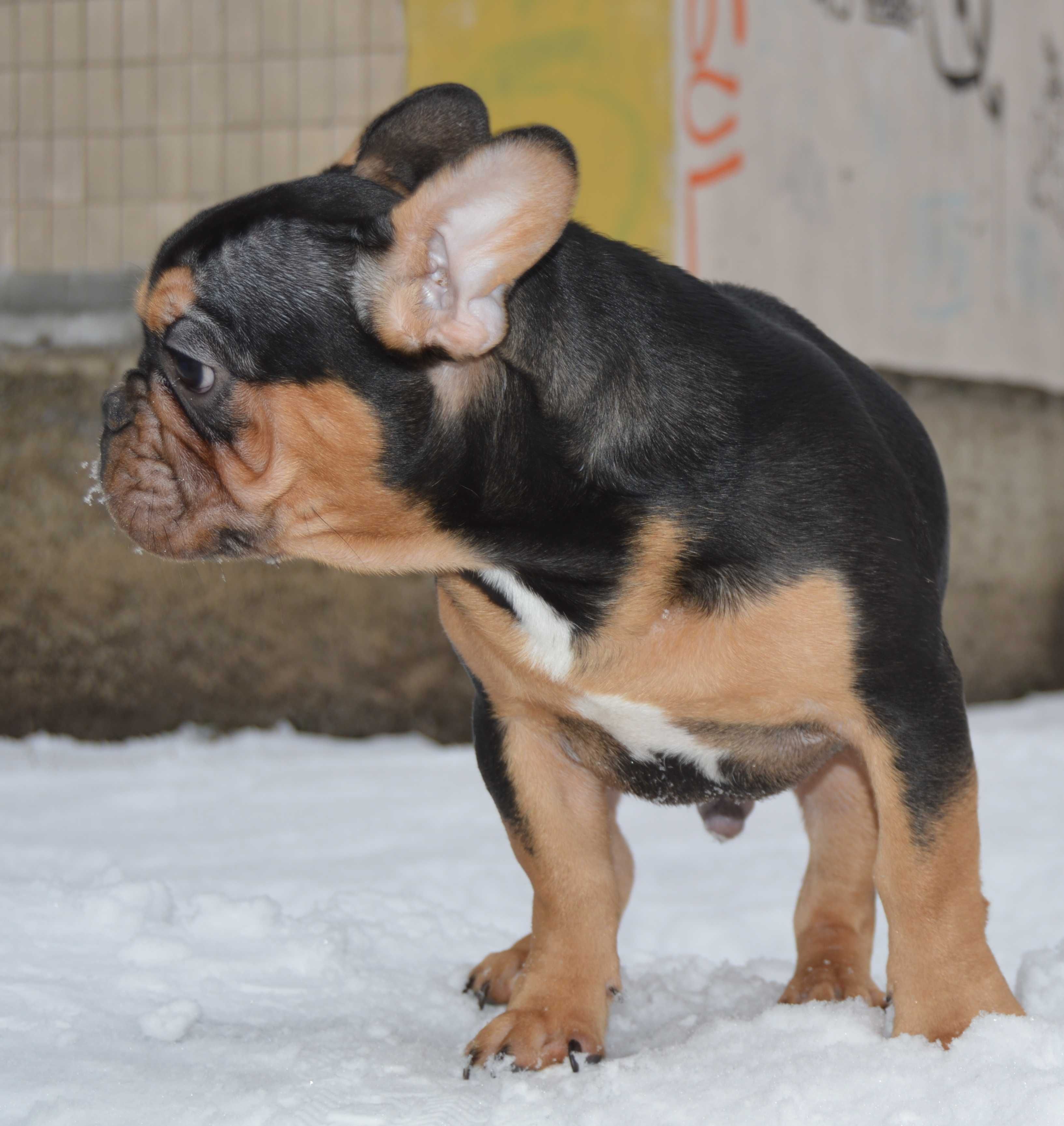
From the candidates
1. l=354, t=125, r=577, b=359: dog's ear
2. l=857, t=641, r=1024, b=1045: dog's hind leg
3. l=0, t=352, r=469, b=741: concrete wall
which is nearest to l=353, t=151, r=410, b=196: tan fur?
l=354, t=125, r=577, b=359: dog's ear

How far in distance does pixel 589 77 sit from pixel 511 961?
14.0 feet

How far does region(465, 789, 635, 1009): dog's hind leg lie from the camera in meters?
3.66

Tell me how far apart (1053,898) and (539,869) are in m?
2.00

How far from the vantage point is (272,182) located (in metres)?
6.72

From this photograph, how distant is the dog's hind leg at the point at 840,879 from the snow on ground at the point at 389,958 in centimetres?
20

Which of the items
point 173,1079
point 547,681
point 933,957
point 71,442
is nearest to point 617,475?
point 547,681

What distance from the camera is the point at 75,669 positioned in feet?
22.4

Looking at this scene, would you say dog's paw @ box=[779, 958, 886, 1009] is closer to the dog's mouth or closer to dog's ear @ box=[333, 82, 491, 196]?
the dog's mouth

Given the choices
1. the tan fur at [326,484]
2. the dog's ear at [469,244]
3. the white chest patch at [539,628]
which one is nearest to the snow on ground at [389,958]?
the white chest patch at [539,628]

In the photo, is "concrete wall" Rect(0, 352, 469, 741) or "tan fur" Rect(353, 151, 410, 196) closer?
"tan fur" Rect(353, 151, 410, 196)

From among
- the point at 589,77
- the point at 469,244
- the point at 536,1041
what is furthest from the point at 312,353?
the point at 589,77

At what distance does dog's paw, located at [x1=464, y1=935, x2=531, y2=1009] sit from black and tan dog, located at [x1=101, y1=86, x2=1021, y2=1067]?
540mm

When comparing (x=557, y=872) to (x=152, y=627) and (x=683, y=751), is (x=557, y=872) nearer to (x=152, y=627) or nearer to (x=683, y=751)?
(x=683, y=751)

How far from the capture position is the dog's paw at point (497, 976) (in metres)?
3.65
